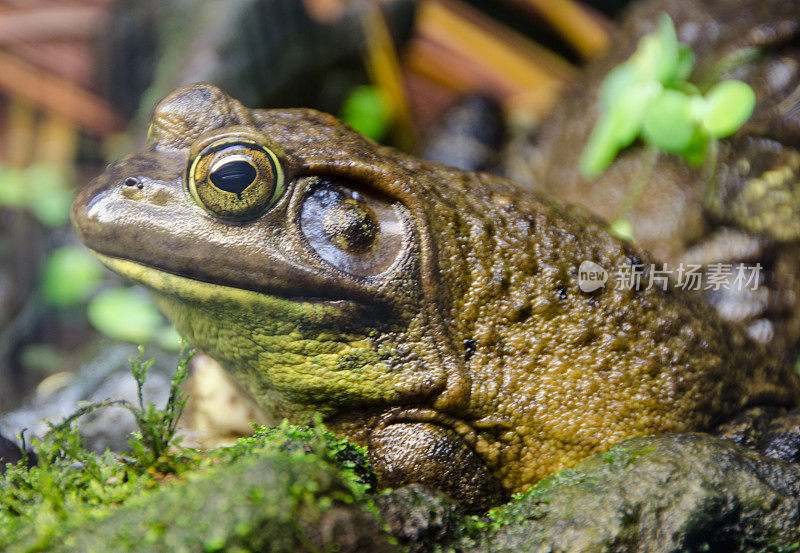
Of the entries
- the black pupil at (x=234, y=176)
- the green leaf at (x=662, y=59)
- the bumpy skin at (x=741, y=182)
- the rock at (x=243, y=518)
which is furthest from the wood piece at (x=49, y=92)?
the rock at (x=243, y=518)

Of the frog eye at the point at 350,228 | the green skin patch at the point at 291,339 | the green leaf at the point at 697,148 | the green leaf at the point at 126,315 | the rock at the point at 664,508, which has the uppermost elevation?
the green leaf at the point at 697,148

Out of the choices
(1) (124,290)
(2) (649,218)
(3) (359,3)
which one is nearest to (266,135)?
(1) (124,290)

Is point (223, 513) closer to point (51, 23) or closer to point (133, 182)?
point (133, 182)

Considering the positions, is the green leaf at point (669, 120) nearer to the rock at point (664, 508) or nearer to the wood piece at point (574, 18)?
the rock at point (664, 508)

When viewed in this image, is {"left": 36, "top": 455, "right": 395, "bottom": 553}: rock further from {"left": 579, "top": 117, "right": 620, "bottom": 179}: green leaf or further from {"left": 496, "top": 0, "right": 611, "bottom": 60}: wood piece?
{"left": 496, "top": 0, "right": 611, "bottom": 60}: wood piece

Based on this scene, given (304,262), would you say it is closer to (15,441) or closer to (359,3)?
(15,441)
